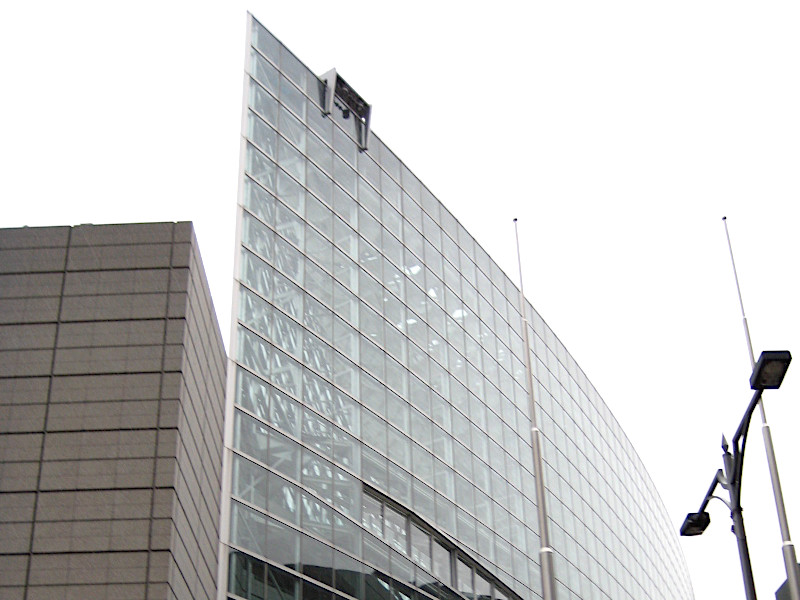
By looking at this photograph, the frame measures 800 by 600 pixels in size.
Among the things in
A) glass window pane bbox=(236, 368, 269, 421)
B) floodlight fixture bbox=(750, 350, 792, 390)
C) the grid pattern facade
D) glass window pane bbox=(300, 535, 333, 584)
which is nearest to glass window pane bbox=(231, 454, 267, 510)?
the grid pattern facade

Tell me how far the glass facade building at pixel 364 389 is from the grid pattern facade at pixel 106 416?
3.62m

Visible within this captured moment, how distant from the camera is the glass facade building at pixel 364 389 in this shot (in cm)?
3569

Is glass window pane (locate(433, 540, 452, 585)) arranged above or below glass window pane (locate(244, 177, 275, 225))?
below

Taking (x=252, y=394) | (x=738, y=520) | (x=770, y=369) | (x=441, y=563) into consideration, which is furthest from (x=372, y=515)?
(x=770, y=369)

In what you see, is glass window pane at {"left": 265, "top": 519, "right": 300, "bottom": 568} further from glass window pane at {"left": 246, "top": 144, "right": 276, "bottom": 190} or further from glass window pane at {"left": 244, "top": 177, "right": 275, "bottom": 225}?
glass window pane at {"left": 246, "top": 144, "right": 276, "bottom": 190}

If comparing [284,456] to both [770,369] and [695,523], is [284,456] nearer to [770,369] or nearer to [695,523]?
[695,523]

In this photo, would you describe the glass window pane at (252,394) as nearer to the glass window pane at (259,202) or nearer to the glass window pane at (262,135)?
the glass window pane at (259,202)

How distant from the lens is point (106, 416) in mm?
27797

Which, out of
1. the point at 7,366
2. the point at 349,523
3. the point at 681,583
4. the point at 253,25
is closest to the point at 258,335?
the point at 349,523

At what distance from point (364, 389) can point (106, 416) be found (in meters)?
15.7

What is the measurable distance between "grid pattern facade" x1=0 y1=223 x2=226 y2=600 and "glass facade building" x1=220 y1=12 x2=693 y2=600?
3.62 m

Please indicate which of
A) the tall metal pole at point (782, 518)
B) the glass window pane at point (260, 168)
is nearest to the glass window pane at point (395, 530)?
the glass window pane at point (260, 168)

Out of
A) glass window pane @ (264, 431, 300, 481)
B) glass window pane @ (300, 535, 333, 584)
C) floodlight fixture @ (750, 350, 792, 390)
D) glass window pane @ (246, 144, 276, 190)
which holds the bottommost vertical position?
floodlight fixture @ (750, 350, 792, 390)

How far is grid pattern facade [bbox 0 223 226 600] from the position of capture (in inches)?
1016
